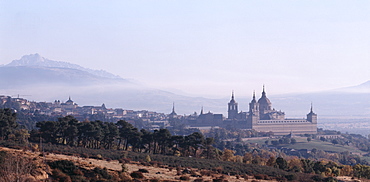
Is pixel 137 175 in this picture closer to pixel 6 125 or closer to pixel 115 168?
Answer: pixel 115 168

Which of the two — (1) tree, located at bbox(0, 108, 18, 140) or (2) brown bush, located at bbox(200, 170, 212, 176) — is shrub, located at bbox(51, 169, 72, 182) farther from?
(1) tree, located at bbox(0, 108, 18, 140)

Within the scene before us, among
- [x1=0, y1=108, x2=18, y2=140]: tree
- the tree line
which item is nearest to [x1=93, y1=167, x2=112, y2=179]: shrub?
the tree line

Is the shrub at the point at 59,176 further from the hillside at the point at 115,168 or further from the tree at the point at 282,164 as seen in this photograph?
the tree at the point at 282,164

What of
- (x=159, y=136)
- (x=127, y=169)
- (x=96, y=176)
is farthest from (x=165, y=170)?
(x=159, y=136)

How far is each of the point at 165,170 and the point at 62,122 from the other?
819 inches

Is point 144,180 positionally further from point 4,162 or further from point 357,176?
point 357,176

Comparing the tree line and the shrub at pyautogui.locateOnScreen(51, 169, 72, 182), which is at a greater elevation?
the tree line

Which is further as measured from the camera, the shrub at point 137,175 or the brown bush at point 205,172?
the brown bush at point 205,172

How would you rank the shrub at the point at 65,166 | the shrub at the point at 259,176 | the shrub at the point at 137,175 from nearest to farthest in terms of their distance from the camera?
the shrub at the point at 65,166 → the shrub at the point at 137,175 → the shrub at the point at 259,176

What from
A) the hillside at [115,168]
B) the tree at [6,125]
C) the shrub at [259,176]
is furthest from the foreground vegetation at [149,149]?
the hillside at [115,168]

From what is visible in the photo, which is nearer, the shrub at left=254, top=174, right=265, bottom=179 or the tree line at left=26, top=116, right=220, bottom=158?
the shrub at left=254, top=174, right=265, bottom=179

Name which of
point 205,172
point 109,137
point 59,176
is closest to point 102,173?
point 59,176

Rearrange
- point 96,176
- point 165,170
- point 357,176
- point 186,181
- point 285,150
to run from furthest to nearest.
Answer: point 285,150, point 357,176, point 165,170, point 186,181, point 96,176

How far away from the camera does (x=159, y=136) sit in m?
62.1
